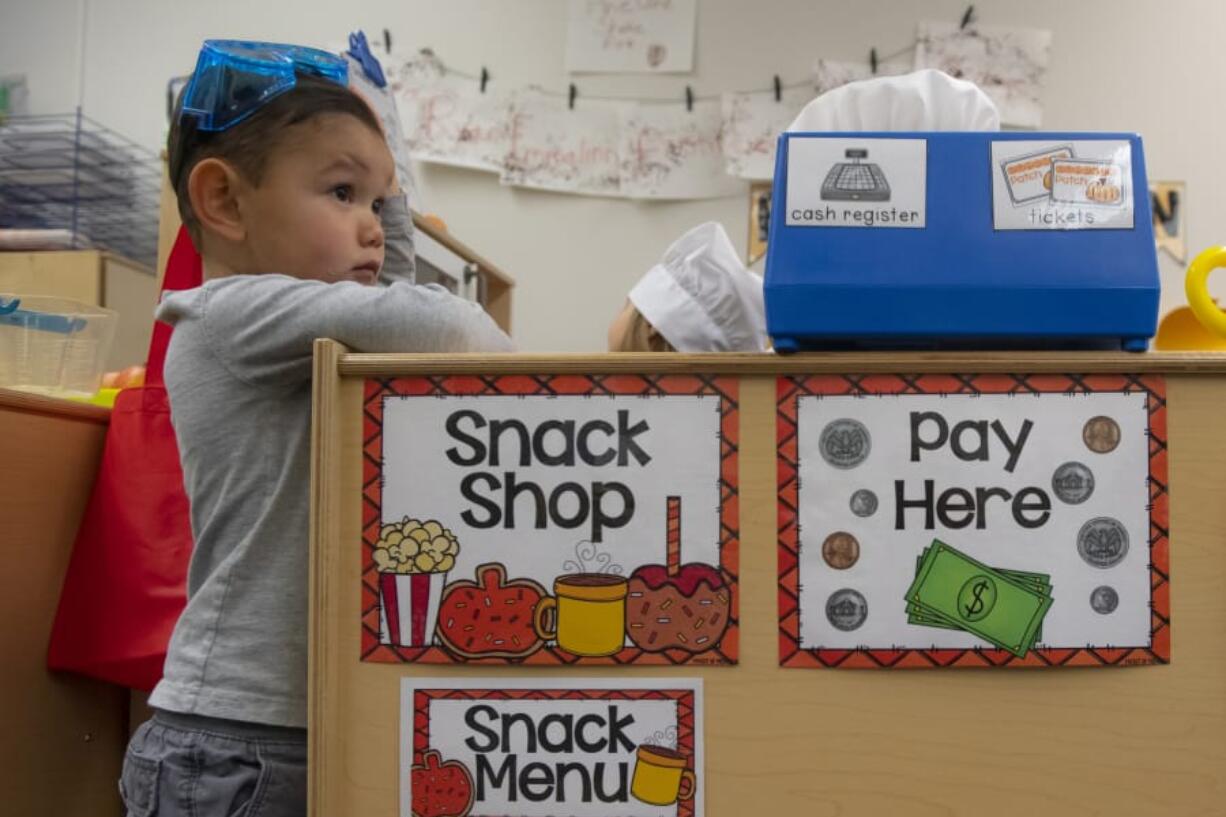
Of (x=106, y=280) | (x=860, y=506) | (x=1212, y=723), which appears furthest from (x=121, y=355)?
(x=1212, y=723)

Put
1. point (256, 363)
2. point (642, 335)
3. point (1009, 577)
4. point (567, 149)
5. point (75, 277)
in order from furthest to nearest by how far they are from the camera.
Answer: point (567, 149) < point (75, 277) < point (642, 335) < point (256, 363) < point (1009, 577)

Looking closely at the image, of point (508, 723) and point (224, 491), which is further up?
point (224, 491)

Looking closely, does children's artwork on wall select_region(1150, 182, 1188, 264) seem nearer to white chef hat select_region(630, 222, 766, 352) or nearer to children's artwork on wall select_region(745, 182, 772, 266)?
children's artwork on wall select_region(745, 182, 772, 266)

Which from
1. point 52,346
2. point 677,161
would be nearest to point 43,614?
point 52,346

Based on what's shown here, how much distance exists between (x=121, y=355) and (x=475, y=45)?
1.07 m

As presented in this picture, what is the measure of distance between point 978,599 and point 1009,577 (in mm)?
26

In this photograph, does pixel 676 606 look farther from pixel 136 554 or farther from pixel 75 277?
pixel 75 277

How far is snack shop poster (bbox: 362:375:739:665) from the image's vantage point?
0.78 metres

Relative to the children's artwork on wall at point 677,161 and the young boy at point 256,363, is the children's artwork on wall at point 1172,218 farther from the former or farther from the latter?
the young boy at point 256,363

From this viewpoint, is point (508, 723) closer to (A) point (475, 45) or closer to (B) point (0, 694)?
(B) point (0, 694)

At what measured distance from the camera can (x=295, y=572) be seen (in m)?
0.89

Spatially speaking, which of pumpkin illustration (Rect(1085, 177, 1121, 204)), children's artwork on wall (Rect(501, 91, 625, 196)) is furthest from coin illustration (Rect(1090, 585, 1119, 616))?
children's artwork on wall (Rect(501, 91, 625, 196))

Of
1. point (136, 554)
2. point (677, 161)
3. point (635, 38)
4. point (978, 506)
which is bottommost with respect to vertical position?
point (136, 554)

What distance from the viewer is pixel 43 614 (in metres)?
1.28
